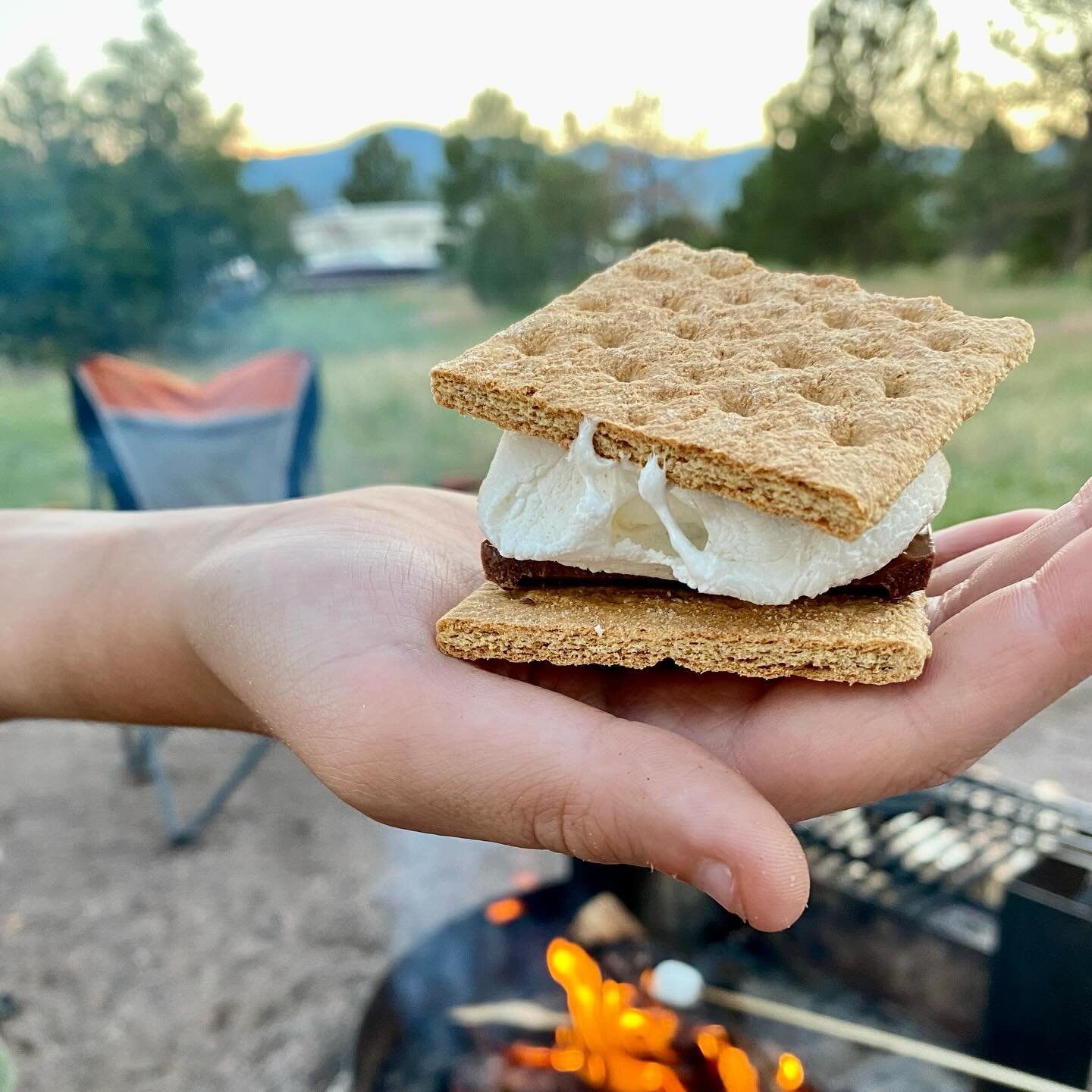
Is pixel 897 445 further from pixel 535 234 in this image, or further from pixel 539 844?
pixel 535 234

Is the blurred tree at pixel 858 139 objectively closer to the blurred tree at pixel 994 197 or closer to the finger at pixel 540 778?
the blurred tree at pixel 994 197

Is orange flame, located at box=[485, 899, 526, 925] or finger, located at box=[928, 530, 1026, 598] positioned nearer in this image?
finger, located at box=[928, 530, 1026, 598]

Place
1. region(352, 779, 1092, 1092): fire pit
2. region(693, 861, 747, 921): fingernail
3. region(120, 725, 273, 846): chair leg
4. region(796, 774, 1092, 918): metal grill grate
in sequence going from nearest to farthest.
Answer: region(693, 861, 747, 921): fingernail → region(352, 779, 1092, 1092): fire pit → region(796, 774, 1092, 918): metal grill grate → region(120, 725, 273, 846): chair leg

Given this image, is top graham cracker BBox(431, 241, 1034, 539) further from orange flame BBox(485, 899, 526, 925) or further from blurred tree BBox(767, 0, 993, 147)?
A: blurred tree BBox(767, 0, 993, 147)

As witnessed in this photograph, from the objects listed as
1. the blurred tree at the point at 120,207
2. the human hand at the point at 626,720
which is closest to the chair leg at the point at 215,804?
the human hand at the point at 626,720

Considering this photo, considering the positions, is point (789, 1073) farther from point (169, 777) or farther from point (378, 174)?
point (378, 174)

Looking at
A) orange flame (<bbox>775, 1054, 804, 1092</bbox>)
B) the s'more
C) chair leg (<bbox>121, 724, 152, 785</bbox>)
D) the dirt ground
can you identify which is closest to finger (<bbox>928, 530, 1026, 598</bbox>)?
the s'more
